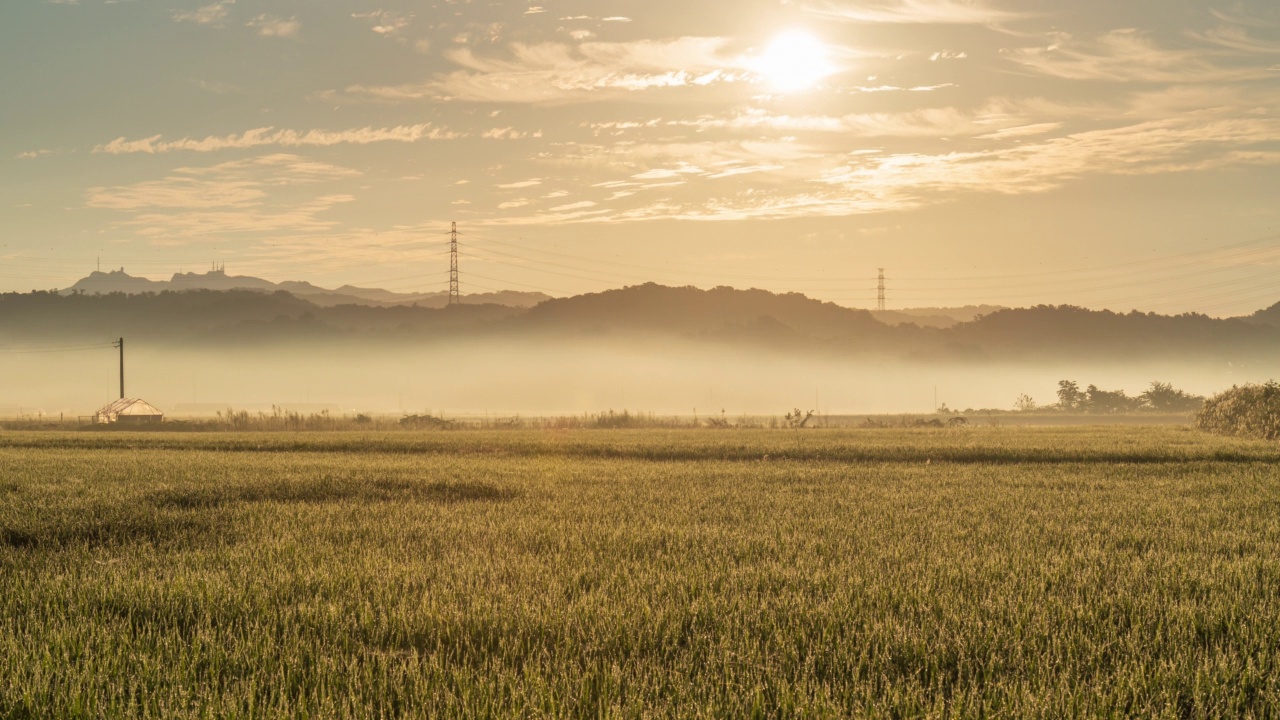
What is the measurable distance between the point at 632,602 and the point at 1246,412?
43.4m

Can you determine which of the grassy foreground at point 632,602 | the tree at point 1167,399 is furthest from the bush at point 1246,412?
the tree at point 1167,399

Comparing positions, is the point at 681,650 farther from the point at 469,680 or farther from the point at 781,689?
the point at 469,680

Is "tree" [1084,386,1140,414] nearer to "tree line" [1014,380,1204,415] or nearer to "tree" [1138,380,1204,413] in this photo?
"tree line" [1014,380,1204,415]

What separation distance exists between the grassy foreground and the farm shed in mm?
58163

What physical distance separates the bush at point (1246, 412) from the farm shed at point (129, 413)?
70.0m

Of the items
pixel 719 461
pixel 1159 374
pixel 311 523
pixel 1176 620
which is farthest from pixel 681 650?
pixel 1159 374

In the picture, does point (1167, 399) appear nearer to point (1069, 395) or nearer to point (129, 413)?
point (1069, 395)

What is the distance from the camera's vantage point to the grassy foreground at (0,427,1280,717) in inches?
235

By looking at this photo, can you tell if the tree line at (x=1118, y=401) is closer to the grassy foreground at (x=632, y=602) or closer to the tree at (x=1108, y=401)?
the tree at (x=1108, y=401)

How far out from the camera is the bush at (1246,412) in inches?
1522

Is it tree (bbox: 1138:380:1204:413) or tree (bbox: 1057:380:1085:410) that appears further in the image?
tree (bbox: 1057:380:1085:410)

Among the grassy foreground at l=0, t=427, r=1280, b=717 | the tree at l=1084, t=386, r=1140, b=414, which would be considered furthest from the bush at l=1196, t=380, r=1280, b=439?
the tree at l=1084, t=386, r=1140, b=414

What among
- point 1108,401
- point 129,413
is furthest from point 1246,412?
point 129,413

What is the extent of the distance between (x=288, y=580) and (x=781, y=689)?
570 centimetres
